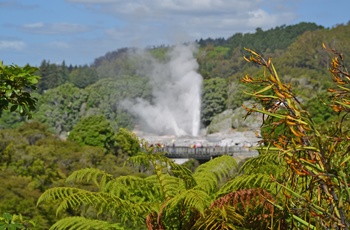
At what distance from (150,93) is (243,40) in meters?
68.8

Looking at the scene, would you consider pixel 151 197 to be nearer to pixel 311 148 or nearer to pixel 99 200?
pixel 99 200

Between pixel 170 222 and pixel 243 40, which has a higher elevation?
pixel 243 40

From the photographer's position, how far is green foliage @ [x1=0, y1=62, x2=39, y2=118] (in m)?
3.69

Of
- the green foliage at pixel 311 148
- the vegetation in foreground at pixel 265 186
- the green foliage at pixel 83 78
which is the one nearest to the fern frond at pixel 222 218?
the vegetation in foreground at pixel 265 186

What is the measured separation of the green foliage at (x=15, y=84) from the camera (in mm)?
3688

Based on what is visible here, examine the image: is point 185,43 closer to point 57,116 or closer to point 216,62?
point 216,62

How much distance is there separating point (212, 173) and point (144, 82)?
82352 mm

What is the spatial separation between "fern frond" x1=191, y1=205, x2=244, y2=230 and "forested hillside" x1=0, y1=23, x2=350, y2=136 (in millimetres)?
37394

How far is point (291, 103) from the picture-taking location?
2.50 meters

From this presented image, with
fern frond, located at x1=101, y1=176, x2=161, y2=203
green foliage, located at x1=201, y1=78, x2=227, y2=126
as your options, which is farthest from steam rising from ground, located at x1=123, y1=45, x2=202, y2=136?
fern frond, located at x1=101, y1=176, x2=161, y2=203

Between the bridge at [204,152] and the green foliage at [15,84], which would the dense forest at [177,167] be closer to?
the green foliage at [15,84]

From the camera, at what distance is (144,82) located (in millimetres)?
87750

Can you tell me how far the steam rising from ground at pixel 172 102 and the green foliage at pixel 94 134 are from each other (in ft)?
99.3

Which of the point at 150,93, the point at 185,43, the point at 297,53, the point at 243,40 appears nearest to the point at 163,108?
the point at 150,93
